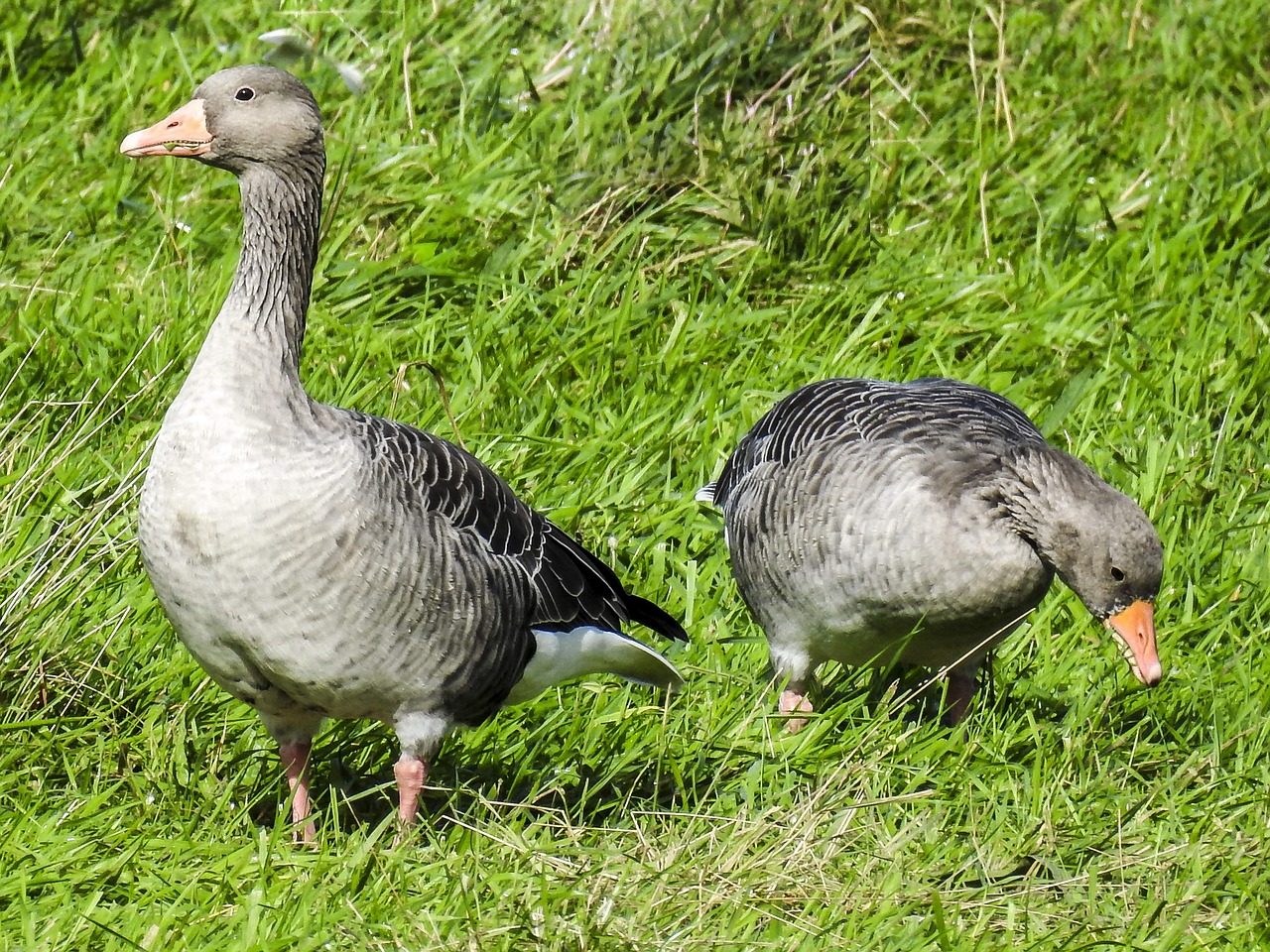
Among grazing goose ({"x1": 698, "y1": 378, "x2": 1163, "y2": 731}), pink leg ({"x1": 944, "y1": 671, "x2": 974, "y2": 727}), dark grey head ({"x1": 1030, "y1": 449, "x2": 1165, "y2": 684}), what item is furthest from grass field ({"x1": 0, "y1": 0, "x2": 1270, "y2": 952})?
dark grey head ({"x1": 1030, "y1": 449, "x2": 1165, "y2": 684})

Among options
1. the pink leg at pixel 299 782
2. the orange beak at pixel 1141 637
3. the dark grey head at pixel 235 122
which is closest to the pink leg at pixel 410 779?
the pink leg at pixel 299 782

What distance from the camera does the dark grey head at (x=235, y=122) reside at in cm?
422

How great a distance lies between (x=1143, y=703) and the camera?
5.41m

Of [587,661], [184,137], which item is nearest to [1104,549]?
[587,661]

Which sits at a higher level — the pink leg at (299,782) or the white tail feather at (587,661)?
the white tail feather at (587,661)

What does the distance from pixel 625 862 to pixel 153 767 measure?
4.64 feet

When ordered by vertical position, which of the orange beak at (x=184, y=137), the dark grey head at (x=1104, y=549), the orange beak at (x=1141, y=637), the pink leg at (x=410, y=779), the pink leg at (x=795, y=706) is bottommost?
the pink leg at (x=795, y=706)

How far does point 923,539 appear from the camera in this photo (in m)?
4.83

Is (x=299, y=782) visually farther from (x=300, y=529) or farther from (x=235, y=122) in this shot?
(x=235, y=122)

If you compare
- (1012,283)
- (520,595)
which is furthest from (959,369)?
(520,595)

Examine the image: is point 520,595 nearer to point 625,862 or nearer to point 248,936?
point 625,862

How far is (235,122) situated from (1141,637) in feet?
9.77

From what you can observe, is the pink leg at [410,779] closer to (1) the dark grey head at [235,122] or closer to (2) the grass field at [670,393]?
(2) the grass field at [670,393]

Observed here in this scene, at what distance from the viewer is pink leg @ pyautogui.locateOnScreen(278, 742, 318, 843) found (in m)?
4.44
